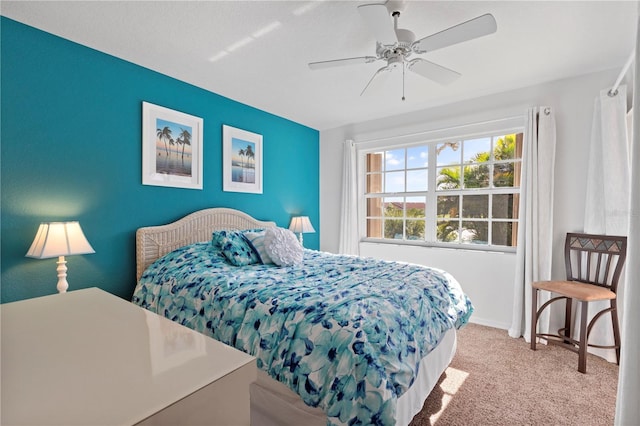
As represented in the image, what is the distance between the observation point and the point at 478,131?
11.2 ft

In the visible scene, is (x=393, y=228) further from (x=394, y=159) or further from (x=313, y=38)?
(x=313, y=38)

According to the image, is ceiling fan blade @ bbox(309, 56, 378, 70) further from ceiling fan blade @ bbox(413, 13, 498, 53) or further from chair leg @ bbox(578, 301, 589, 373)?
chair leg @ bbox(578, 301, 589, 373)

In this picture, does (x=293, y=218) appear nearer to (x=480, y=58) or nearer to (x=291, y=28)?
(x=291, y=28)

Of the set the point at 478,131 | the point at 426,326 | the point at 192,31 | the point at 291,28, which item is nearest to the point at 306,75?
the point at 291,28

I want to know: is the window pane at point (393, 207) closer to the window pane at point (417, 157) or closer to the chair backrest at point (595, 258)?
the window pane at point (417, 157)

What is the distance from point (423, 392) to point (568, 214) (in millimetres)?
2366

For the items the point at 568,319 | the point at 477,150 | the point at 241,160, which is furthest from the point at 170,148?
the point at 568,319

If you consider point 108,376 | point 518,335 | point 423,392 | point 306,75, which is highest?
point 306,75

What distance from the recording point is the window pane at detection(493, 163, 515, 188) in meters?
3.35

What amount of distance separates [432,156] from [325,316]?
2.95m

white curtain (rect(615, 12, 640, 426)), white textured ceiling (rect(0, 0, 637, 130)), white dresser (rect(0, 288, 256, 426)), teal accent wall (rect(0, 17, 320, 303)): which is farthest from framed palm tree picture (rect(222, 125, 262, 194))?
white curtain (rect(615, 12, 640, 426))

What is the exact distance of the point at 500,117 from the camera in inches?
128

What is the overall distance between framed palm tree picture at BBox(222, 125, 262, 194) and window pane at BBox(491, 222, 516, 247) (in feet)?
9.04

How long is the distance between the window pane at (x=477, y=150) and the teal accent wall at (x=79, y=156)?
2.49 m
